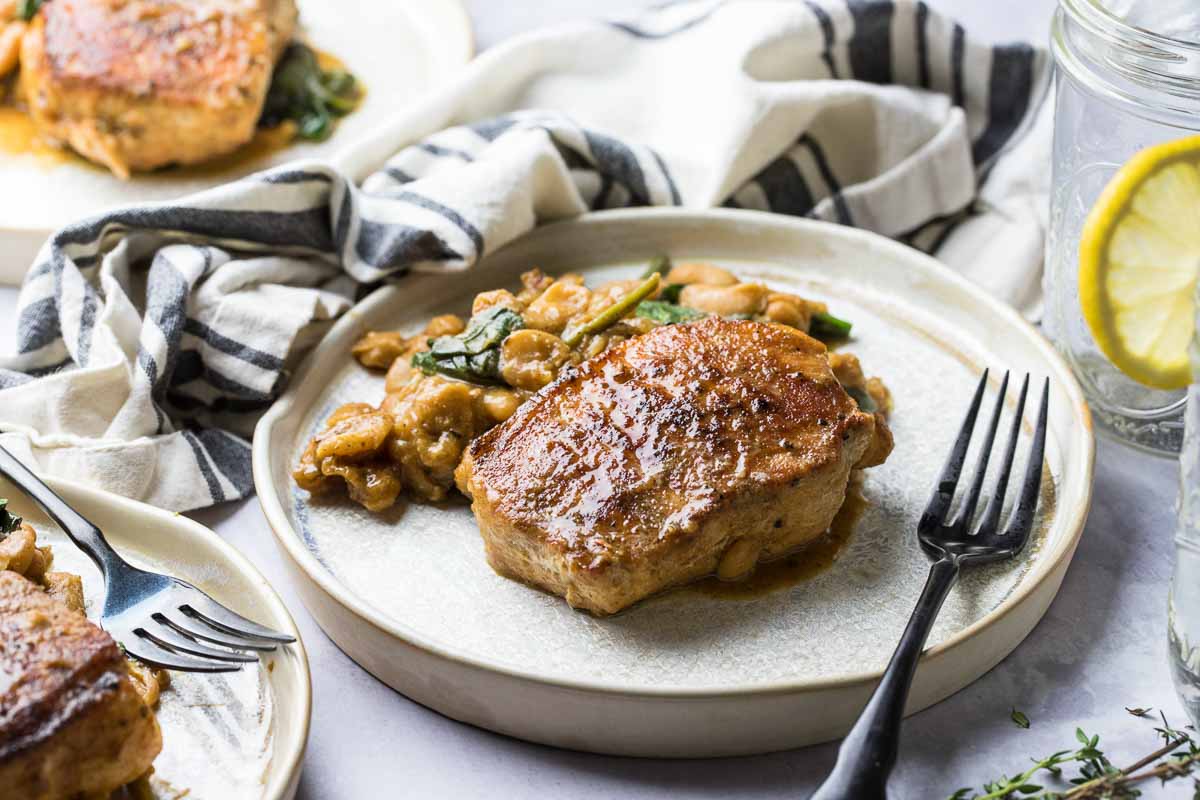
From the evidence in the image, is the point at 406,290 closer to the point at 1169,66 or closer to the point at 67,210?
the point at 67,210

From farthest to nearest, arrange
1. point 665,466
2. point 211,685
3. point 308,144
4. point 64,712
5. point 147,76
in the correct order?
point 308,144
point 147,76
point 665,466
point 211,685
point 64,712

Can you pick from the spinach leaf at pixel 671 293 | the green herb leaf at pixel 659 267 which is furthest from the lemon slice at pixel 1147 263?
the green herb leaf at pixel 659 267

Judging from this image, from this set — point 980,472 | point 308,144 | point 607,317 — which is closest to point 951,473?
point 980,472

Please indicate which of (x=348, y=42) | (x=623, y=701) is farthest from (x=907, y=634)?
(x=348, y=42)

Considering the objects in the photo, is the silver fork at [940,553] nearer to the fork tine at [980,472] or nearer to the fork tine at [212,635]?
the fork tine at [980,472]

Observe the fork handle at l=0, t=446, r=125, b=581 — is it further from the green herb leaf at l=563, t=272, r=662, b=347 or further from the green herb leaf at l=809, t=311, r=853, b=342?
the green herb leaf at l=809, t=311, r=853, b=342

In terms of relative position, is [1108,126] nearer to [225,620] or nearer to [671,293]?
[671,293]
